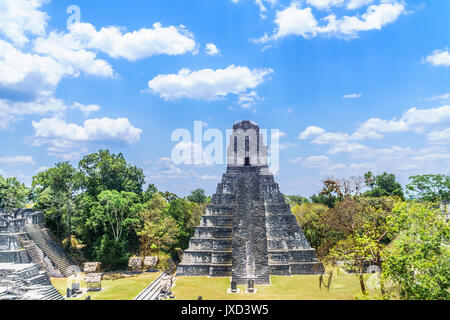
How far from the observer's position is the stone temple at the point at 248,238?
19406mm

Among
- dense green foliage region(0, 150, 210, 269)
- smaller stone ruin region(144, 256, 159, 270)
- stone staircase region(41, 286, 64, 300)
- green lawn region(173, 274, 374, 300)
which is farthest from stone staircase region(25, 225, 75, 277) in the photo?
green lawn region(173, 274, 374, 300)

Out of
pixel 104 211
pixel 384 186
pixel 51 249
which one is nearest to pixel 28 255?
pixel 51 249

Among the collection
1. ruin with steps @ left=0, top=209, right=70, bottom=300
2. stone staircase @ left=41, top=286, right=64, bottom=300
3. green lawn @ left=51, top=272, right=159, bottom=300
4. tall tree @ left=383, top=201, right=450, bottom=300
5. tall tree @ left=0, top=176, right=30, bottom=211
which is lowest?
green lawn @ left=51, top=272, right=159, bottom=300

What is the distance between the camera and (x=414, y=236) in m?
10.2

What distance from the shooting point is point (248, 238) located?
20406 millimetres

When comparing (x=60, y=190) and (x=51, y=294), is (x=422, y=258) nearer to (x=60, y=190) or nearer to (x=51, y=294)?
(x=51, y=294)

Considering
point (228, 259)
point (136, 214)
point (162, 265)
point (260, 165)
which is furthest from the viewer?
point (260, 165)

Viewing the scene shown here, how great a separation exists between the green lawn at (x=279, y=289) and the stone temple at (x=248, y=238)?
0.81 metres

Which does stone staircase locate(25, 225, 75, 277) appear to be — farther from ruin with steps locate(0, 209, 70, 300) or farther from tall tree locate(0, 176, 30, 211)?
tall tree locate(0, 176, 30, 211)

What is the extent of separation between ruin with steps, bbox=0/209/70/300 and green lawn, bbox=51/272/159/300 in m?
1.35

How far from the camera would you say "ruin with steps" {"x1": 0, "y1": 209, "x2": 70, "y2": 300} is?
14904mm
